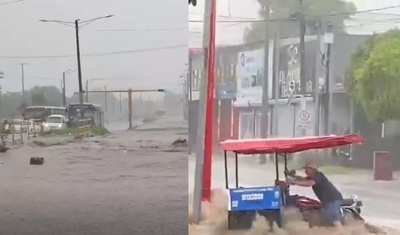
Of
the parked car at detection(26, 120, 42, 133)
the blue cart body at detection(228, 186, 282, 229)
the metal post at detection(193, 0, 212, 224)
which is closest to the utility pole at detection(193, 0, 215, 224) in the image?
the metal post at detection(193, 0, 212, 224)

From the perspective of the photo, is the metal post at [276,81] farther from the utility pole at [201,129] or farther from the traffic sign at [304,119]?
the utility pole at [201,129]

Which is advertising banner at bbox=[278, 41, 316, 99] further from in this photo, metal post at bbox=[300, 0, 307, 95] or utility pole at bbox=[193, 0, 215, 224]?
utility pole at bbox=[193, 0, 215, 224]

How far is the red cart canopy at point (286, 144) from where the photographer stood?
8.07 feet

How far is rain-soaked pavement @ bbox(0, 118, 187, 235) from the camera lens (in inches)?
96.7

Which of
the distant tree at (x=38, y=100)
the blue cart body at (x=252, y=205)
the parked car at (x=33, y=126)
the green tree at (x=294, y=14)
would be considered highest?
the green tree at (x=294, y=14)

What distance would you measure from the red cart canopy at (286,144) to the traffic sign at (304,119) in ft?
0.15

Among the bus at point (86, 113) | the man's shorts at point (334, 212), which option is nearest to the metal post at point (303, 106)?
the man's shorts at point (334, 212)

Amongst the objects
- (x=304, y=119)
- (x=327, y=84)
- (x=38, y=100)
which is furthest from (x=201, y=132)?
(x=38, y=100)

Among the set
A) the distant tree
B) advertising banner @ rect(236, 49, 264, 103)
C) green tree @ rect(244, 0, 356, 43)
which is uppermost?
green tree @ rect(244, 0, 356, 43)

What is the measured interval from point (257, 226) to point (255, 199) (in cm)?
10

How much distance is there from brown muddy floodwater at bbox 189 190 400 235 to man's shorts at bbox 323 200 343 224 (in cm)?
4

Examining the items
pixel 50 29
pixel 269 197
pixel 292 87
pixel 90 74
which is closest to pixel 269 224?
pixel 269 197

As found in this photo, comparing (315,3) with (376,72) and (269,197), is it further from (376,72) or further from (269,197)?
(269,197)

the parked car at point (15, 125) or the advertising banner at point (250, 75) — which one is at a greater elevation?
the advertising banner at point (250, 75)
